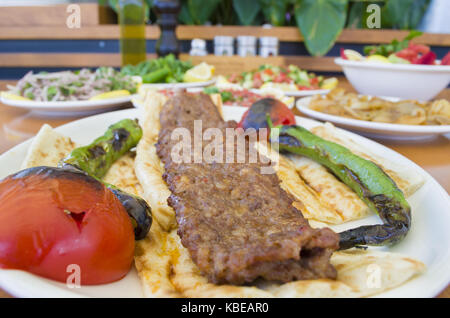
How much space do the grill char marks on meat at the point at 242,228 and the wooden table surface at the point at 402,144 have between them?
3.63 ft

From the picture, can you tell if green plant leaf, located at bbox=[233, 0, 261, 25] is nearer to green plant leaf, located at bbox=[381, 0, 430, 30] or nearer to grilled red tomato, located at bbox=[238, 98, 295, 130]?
green plant leaf, located at bbox=[381, 0, 430, 30]

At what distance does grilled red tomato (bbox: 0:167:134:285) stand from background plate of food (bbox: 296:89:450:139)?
2.00 metres

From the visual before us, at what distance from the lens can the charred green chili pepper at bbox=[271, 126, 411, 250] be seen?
53.2 inches

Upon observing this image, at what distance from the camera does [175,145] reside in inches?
79.8


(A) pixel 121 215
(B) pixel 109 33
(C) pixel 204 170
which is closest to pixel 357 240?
(C) pixel 204 170

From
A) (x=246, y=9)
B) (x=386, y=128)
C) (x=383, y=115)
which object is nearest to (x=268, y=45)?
(x=246, y=9)

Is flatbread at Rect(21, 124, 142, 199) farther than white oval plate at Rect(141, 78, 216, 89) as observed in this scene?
No

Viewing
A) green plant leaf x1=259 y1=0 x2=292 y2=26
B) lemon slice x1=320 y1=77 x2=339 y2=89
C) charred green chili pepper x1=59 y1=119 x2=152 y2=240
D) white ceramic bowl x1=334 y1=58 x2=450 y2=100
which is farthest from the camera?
green plant leaf x1=259 y1=0 x2=292 y2=26

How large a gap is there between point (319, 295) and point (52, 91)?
129 inches

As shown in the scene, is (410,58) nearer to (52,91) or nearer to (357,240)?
(357,240)

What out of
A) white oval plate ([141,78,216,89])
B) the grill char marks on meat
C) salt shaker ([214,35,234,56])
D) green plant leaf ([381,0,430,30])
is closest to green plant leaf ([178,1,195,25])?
salt shaker ([214,35,234,56])

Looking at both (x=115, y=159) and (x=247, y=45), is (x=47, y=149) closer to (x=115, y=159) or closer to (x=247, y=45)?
(x=115, y=159)

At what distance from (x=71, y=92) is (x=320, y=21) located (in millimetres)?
5817

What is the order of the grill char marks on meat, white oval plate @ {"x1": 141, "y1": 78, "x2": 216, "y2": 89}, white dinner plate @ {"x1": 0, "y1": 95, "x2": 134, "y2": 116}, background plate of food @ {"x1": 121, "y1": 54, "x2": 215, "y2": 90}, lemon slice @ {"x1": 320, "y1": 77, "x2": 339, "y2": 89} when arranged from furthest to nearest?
1. lemon slice @ {"x1": 320, "y1": 77, "x2": 339, "y2": 89}
2. background plate of food @ {"x1": 121, "y1": 54, "x2": 215, "y2": 90}
3. white oval plate @ {"x1": 141, "y1": 78, "x2": 216, "y2": 89}
4. white dinner plate @ {"x1": 0, "y1": 95, "x2": 134, "y2": 116}
5. the grill char marks on meat
